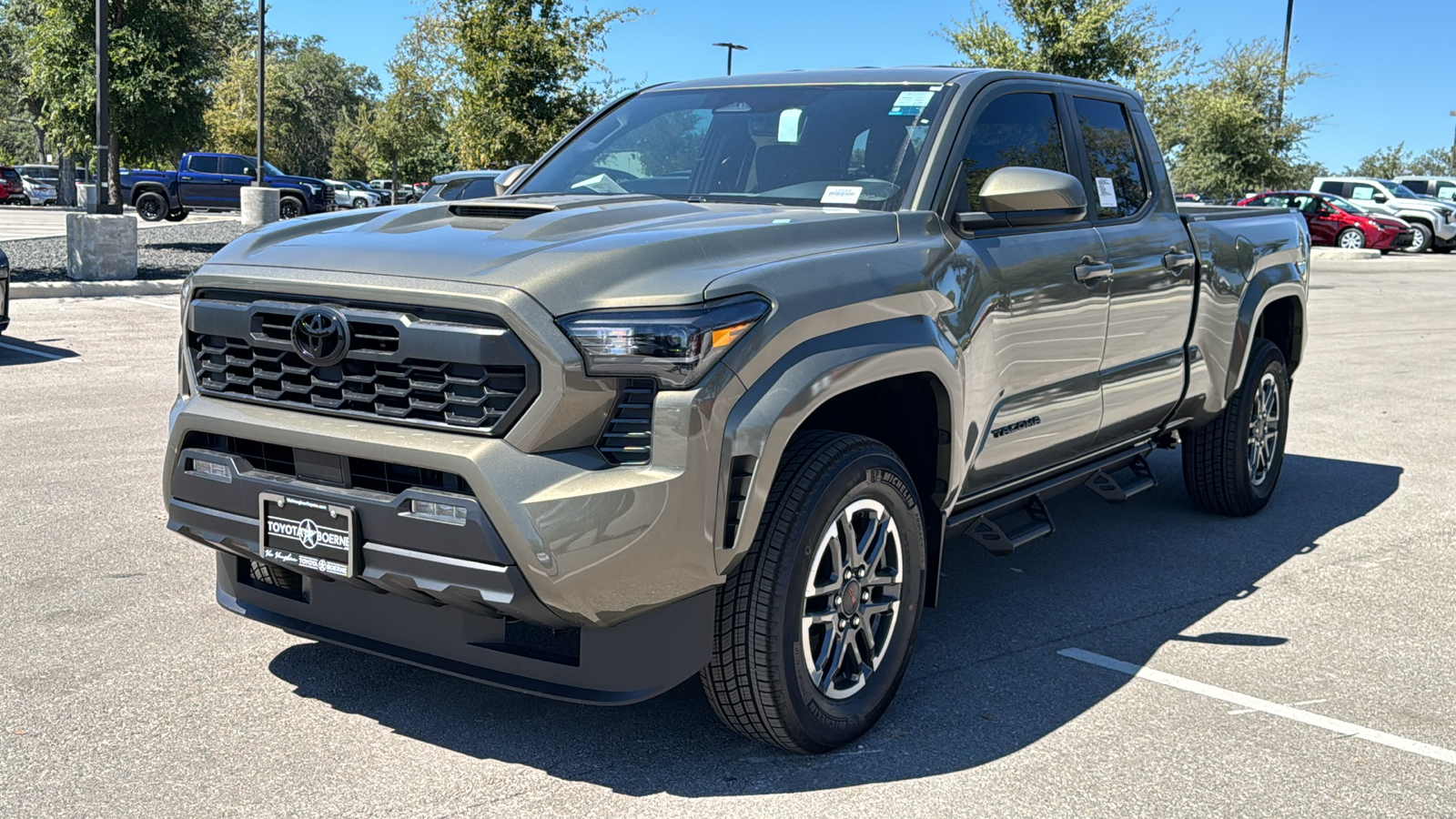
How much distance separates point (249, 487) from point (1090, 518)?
439 centimetres

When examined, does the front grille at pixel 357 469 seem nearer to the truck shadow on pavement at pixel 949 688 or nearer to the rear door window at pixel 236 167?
the truck shadow on pavement at pixel 949 688

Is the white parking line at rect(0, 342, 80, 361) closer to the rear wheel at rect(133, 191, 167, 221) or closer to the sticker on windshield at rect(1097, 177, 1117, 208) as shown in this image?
the sticker on windshield at rect(1097, 177, 1117, 208)

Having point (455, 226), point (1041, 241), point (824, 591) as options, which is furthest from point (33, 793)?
point (1041, 241)


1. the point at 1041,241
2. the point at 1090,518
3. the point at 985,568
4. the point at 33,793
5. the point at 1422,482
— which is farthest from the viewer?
the point at 1422,482

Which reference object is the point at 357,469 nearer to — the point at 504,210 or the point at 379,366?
the point at 379,366

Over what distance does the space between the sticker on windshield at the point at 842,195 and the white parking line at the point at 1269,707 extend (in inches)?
67.9

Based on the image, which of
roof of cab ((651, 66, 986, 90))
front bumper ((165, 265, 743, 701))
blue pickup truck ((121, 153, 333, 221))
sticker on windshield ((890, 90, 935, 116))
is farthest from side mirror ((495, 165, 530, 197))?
blue pickup truck ((121, 153, 333, 221))

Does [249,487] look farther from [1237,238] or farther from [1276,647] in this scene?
[1237,238]

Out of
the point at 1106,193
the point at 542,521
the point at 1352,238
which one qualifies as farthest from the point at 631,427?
the point at 1352,238

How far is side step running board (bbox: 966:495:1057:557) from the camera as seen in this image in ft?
14.9

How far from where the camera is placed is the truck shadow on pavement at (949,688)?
355 cm

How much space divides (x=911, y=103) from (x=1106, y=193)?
1159 mm

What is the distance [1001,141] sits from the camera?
4.58 meters

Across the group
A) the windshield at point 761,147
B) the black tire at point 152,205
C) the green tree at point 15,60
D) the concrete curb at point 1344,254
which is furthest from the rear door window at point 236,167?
the windshield at point 761,147
